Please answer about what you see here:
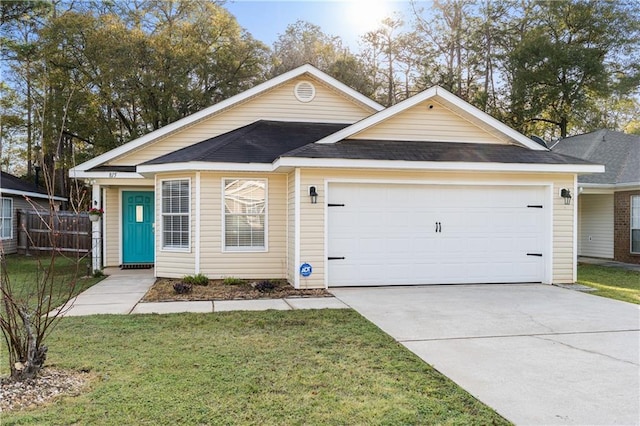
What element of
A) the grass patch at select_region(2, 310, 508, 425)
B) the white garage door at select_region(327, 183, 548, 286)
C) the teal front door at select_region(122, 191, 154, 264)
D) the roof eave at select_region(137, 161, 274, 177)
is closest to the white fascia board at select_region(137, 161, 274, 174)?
the roof eave at select_region(137, 161, 274, 177)

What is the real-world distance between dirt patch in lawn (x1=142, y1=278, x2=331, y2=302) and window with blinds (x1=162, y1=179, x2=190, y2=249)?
1.09 metres

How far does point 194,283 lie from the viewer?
922 centimetres

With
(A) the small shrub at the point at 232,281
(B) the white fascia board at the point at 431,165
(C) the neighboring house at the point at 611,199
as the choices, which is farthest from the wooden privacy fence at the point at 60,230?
(C) the neighboring house at the point at 611,199

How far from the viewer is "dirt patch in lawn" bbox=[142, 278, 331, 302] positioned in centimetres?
806

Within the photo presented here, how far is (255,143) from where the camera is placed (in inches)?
416

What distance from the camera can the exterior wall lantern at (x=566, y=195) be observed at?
9430 millimetres

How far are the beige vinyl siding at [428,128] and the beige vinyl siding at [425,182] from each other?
43.3 inches

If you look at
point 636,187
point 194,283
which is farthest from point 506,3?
point 194,283

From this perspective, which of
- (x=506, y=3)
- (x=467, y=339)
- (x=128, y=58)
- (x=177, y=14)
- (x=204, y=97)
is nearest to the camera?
(x=467, y=339)

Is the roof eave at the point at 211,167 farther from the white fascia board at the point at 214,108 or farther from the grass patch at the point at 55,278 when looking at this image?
the grass patch at the point at 55,278

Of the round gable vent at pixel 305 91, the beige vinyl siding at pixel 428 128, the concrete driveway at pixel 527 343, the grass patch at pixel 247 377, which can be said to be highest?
the round gable vent at pixel 305 91

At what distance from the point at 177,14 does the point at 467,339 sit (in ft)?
80.5

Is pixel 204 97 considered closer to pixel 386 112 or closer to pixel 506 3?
pixel 386 112

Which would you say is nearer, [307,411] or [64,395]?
[307,411]
